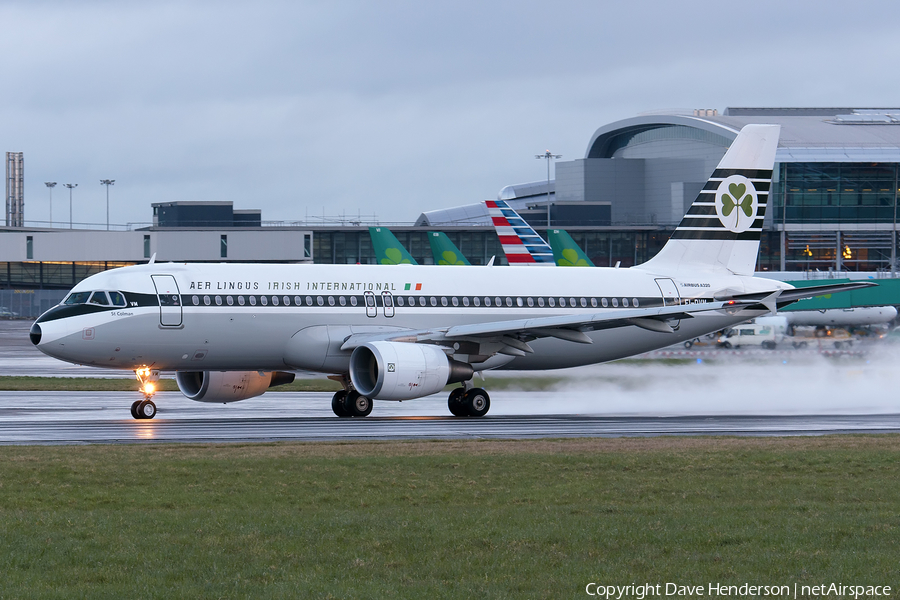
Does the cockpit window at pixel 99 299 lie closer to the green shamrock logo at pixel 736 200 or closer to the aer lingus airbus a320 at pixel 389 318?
the aer lingus airbus a320 at pixel 389 318

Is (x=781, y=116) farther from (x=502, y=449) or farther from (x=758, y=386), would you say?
(x=502, y=449)

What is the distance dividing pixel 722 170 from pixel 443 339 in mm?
11741

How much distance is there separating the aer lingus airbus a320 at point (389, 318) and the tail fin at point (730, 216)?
7 cm

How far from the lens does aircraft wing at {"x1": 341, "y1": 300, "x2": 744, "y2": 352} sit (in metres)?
29.6

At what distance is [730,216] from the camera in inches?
1419

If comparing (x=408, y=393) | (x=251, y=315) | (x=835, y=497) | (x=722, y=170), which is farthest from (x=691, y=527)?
(x=722, y=170)

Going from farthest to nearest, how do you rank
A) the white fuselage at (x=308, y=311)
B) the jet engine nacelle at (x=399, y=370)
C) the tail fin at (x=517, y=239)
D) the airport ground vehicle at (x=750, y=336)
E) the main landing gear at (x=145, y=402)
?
the airport ground vehicle at (x=750, y=336) → the tail fin at (x=517, y=239) → the main landing gear at (x=145, y=402) → the white fuselage at (x=308, y=311) → the jet engine nacelle at (x=399, y=370)

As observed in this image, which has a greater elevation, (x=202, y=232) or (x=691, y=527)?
(x=202, y=232)

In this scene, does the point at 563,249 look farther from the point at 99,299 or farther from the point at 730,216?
the point at 99,299

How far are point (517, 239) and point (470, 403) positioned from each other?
36089 mm

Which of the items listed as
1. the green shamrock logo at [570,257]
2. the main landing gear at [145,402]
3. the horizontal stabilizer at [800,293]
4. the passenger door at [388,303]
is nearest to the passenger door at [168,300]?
the main landing gear at [145,402]

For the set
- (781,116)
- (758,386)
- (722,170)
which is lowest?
(758,386)

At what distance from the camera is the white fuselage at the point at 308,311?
28.2m

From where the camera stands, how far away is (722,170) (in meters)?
36.0
